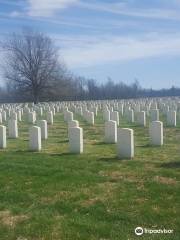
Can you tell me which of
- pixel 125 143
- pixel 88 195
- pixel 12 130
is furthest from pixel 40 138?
pixel 88 195

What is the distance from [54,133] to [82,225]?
39.2 ft

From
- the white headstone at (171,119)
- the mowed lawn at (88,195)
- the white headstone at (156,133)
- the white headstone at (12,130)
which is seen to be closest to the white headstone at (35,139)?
the mowed lawn at (88,195)

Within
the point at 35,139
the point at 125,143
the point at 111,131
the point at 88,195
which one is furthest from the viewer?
the point at 111,131

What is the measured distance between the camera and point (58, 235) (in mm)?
6105

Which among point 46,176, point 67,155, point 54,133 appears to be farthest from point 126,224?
point 54,133

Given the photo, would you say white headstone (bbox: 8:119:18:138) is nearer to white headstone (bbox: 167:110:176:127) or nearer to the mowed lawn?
the mowed lawn

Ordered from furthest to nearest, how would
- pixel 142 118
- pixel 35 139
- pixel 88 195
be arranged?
1. pixel 142 118
2. pixel 35 139
3. pixel 88 195

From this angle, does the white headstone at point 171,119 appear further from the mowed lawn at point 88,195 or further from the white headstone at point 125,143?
the white headstone at point 125,143

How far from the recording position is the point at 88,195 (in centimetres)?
775

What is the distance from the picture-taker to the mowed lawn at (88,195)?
6.28 metres

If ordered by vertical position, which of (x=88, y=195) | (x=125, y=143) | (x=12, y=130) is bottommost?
(x=88, y=195)

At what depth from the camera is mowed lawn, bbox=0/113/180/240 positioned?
6.28 m

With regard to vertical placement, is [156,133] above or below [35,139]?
above

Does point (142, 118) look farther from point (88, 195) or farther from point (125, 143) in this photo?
point (88, 195)
